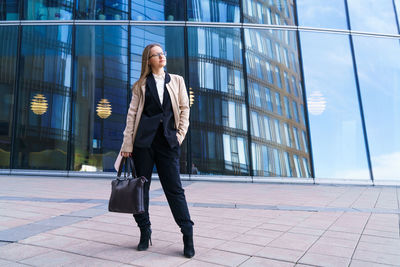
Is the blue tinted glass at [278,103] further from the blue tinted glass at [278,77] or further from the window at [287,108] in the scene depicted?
the blue tinted glass at [278,77]

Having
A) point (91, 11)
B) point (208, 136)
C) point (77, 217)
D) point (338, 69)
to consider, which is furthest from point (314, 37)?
point (77, 217)

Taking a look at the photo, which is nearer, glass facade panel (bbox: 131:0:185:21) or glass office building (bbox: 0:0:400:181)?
glass office building (bbox: 0:0:400:181)

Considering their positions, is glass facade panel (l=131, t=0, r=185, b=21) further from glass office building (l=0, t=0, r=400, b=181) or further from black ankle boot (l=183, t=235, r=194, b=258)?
black ankle boot (l=183, t=235, r=194, b=258)

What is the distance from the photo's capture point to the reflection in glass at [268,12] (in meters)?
10.9

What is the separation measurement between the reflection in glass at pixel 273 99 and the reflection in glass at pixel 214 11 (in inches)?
32.3

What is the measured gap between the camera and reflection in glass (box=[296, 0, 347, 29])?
10859 millimetres

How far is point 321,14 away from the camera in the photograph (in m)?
10.9

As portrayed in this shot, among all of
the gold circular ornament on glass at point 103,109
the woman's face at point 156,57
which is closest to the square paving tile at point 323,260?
the woman's face at point 156,57

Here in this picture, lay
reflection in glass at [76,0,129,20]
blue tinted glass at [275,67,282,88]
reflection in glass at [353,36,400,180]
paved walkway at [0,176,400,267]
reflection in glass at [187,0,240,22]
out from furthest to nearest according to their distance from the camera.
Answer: reflection in glass at [76,0,129,20] → reflection in glass at [187,0,240,22] → blue tinted glass at [275,67,282,88] → reflection in glass at [353,36,400,180] → paved walkway at [0,176,400,267]

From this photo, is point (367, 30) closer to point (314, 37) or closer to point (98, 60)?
point (314, 37)

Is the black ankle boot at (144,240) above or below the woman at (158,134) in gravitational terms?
below

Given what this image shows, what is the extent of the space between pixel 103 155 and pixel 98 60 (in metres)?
3.29

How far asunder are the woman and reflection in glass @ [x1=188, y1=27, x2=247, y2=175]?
7.20 m

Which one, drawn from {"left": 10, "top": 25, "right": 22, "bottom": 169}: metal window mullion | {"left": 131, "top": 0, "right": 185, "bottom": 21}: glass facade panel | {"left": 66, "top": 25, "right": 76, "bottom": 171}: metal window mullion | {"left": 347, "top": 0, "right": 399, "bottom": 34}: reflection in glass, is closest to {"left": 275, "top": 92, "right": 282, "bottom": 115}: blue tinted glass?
{"left": 347, "top": 0, "right": 399, "bottom": 34}: reflection in glass
